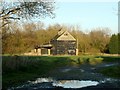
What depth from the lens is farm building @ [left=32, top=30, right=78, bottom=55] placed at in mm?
85575

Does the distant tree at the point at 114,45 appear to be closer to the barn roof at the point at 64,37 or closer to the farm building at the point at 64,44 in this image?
the farm building at the point at 64,44

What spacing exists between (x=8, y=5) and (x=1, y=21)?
136cm

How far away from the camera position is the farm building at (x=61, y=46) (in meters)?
85.6

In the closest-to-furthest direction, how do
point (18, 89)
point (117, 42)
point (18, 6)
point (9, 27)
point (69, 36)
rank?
point (18, 89), point (18, 6), point (9, 27), point (117, 42), point (69, 36)

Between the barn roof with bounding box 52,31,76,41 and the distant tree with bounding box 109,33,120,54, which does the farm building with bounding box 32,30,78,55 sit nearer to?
the barn roof with bounding box 52,31,76,41

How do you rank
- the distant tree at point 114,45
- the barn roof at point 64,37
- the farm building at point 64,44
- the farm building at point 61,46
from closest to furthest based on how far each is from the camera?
the distant tree at point 114,45 → the farm building at point 61,46 → the farm building at point 64,44 → the barn roof at point 64,37

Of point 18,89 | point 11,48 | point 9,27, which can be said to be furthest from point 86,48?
point 18,89

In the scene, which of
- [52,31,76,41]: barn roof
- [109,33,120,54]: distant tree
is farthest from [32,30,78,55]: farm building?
[109,33,120,54]: distant tree

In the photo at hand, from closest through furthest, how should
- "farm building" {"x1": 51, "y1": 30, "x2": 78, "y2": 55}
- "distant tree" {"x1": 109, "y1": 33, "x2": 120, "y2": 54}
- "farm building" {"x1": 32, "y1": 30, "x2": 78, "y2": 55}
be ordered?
"distant tree" {"x1": 109, "y1": 33, "x2": 120, "y2": 54} → "farm building" {"x1": 32, "y1": 30, "x2": 78, "y2": 55} → "farm building" {"x1": 51, "y1": 30, "x2": 78, "y2": 55}

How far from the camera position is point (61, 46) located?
8906cm

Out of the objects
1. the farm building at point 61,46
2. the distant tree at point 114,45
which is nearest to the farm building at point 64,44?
the farm building at point 61,46

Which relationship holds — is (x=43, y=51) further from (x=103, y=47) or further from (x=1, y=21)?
(x=1, y=21)

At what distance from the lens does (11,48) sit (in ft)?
105

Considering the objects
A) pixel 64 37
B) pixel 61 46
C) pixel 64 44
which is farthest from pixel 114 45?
pixel 64 37
